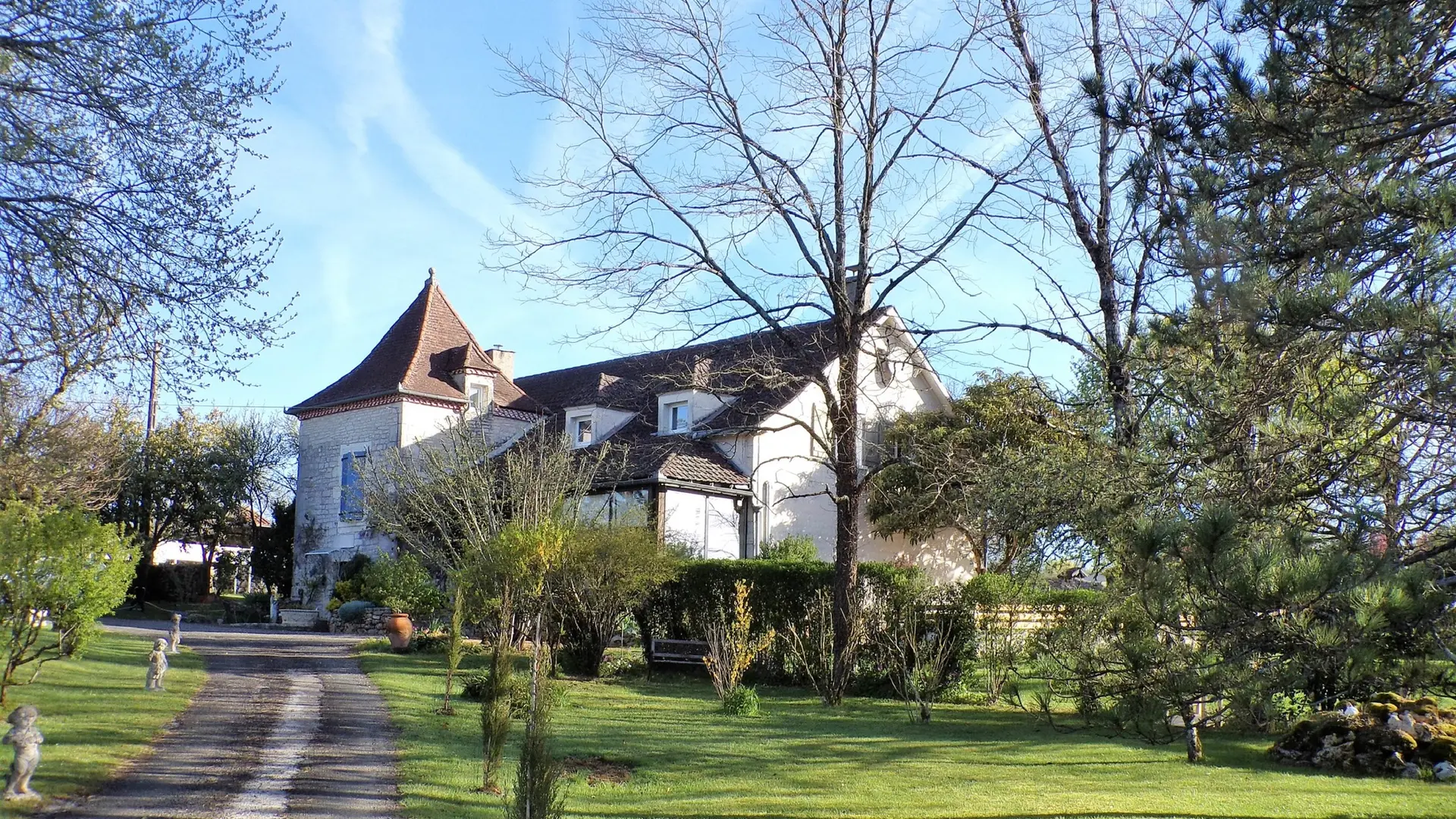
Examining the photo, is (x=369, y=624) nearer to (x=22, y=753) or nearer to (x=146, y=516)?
(x=146, y=516)

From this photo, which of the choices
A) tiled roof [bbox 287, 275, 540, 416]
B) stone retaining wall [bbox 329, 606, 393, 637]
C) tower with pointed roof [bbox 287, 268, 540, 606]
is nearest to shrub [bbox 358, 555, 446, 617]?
stone retaining wall [bbox 329, 606, 393, 637]

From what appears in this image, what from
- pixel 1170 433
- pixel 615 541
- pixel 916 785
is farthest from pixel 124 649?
pixel 1170 433

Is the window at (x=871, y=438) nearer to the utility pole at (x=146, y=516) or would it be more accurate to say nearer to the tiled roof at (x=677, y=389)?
the tiled roof at (x=677, y=389)

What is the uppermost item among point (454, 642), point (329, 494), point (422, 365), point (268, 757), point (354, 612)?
point (422, 365)

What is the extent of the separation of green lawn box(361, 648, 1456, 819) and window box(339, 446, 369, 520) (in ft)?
54.7

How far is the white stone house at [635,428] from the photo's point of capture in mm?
27719

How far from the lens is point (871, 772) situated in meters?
11.4

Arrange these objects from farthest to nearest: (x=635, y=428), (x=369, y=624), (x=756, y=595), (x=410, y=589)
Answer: (x=635, y=428)
(x=369, y=624)
(x=410, y=589)
(x=756, y=595)

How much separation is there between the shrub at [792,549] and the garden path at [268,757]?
11042mm

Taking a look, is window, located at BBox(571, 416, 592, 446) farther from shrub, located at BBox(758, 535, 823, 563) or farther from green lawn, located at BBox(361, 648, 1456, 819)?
green lawn, located at BBox(361, 648, 1456, 819)

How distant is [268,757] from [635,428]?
813 inches

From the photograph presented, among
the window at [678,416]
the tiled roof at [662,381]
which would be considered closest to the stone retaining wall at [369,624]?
the tiled roof at [662,381]

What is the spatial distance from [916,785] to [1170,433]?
193 inches

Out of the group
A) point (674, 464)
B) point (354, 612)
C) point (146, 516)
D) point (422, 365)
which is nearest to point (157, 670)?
point (674, 464)
